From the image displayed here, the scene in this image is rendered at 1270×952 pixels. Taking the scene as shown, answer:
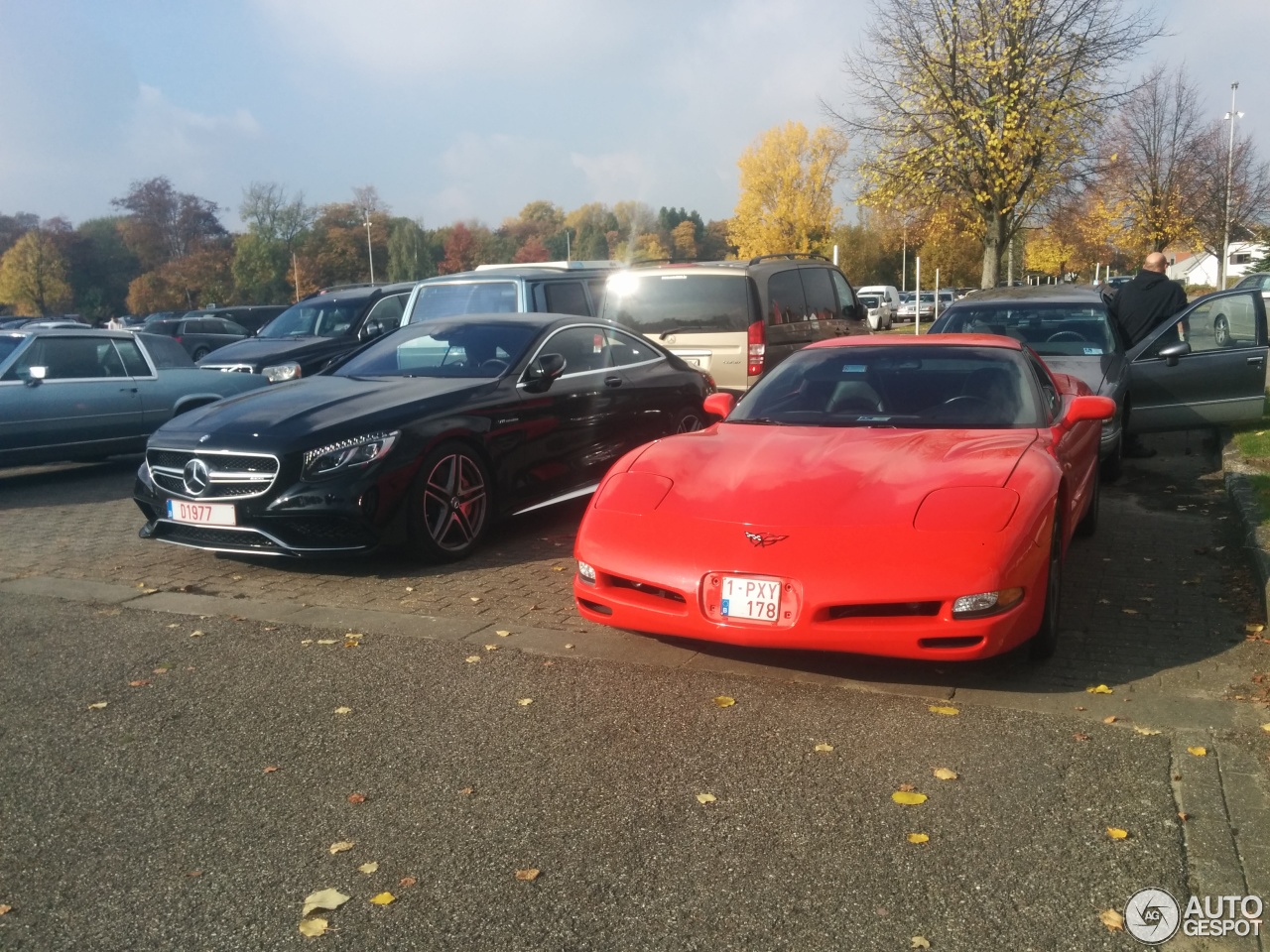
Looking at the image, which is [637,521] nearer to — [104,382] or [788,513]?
[788,513]

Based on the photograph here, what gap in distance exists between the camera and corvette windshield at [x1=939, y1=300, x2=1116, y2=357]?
33.0ft

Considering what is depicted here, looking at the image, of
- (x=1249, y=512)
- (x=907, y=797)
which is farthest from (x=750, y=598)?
(x=1249, y=512)

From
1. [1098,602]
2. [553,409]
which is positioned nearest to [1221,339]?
[1098,602]

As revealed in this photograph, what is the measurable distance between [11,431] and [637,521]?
7835 mm

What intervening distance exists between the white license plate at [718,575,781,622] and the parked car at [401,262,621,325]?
301 inches

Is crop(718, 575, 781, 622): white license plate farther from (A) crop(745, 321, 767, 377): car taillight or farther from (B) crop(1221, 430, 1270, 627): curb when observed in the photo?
(A) crop(745, 321, 767, 377): car taillight

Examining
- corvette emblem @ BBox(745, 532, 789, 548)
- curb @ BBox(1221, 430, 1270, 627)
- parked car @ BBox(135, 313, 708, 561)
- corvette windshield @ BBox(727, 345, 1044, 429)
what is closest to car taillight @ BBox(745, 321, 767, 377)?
parked car @ BBox(135, 313, 708, 561)

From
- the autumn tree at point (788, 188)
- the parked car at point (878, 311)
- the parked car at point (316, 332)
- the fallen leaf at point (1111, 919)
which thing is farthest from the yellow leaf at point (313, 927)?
the autumn tree at point (788, 188)

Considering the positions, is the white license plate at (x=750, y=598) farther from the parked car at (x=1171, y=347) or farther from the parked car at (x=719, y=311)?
the parked car at (x=719, y=311)

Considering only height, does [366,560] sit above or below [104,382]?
below

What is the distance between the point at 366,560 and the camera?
7.30 meters

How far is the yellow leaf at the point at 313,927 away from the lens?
2936 millimetres

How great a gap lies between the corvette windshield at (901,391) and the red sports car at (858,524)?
15mm

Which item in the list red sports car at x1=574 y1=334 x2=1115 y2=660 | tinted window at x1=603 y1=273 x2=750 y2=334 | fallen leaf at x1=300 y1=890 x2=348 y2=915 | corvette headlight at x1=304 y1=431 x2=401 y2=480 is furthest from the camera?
tinted window at x1=603 y1=273 x2=750 y2=334
